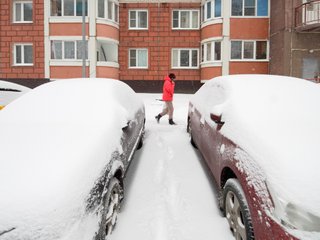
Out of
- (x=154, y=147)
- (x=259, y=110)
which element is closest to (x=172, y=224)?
(x=259, y=110)

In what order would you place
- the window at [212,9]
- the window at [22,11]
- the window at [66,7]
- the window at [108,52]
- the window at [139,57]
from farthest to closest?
the window at [139,57] → the window at [108,52] → the window at [22,11] → the window at [66,7] → the window at [212,9]

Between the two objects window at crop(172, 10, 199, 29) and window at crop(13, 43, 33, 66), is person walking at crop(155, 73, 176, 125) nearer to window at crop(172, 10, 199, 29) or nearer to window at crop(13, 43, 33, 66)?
window at crop(172, 10, 199, 29)

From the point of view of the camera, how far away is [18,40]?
20094 millimetres

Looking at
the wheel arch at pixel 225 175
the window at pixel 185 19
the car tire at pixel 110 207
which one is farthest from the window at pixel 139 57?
the car tire at pixel 110 207

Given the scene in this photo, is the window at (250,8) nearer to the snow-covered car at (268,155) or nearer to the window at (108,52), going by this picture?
the window at (108,52)

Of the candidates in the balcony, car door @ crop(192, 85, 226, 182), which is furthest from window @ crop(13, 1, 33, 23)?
car door @ crop(192, 85, 226, 182)

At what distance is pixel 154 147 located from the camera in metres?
6.65

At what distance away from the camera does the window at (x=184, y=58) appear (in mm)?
21266

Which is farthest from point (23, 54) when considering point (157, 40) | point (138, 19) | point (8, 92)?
point (8, 92)

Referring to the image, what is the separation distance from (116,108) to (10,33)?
1904cm

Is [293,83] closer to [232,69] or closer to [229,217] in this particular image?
[229,217]

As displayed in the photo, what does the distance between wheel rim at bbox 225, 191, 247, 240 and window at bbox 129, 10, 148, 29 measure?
1944 centimetres

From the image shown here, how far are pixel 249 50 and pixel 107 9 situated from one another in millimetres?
9126

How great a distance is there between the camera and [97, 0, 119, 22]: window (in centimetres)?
1956
